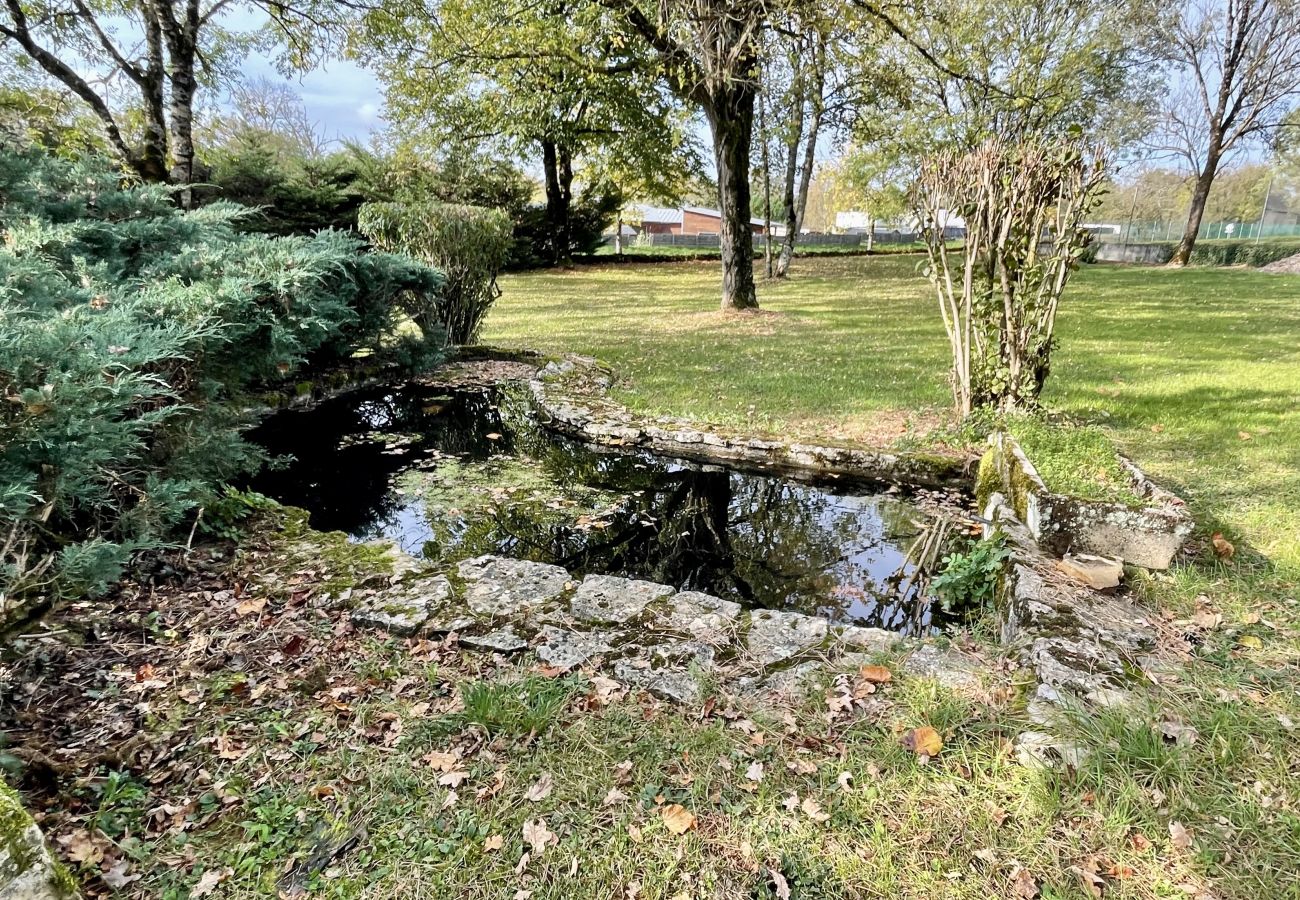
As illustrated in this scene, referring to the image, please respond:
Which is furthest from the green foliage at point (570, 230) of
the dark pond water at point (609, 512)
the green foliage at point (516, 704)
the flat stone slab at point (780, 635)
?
the green foliage at point (516, 704)

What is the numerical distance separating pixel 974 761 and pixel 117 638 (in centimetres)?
315

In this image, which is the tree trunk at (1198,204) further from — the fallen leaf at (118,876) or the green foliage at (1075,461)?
the fallen leaf at (118,876)

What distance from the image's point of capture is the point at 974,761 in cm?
Result: 189

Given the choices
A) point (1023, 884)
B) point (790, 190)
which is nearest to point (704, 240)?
point (790, 190)

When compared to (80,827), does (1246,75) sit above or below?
above

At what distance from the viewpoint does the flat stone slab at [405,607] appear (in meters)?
2.58

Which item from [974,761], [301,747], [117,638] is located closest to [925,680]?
[974,761]

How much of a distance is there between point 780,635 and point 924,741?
0.72m

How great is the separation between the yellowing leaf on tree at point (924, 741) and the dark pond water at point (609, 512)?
114 cm

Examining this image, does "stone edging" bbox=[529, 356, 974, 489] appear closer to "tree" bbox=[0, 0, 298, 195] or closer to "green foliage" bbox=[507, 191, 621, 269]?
"tree" bbox=[0, 0, 298, 195]

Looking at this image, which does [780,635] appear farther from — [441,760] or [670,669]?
[441,760]

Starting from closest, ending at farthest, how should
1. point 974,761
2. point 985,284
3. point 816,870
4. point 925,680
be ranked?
point 816,870 → point 974,761 → point 925,680 → point 985,284

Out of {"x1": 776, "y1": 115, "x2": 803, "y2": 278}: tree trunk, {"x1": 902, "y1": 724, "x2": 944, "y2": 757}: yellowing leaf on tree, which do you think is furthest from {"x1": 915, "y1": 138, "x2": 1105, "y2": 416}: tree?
{"x1": 776, "y1": 115, "x2": 803, "y2": 278}: tree trunk

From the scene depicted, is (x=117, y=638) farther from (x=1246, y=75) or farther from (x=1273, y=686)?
(x=1246, y=75)
